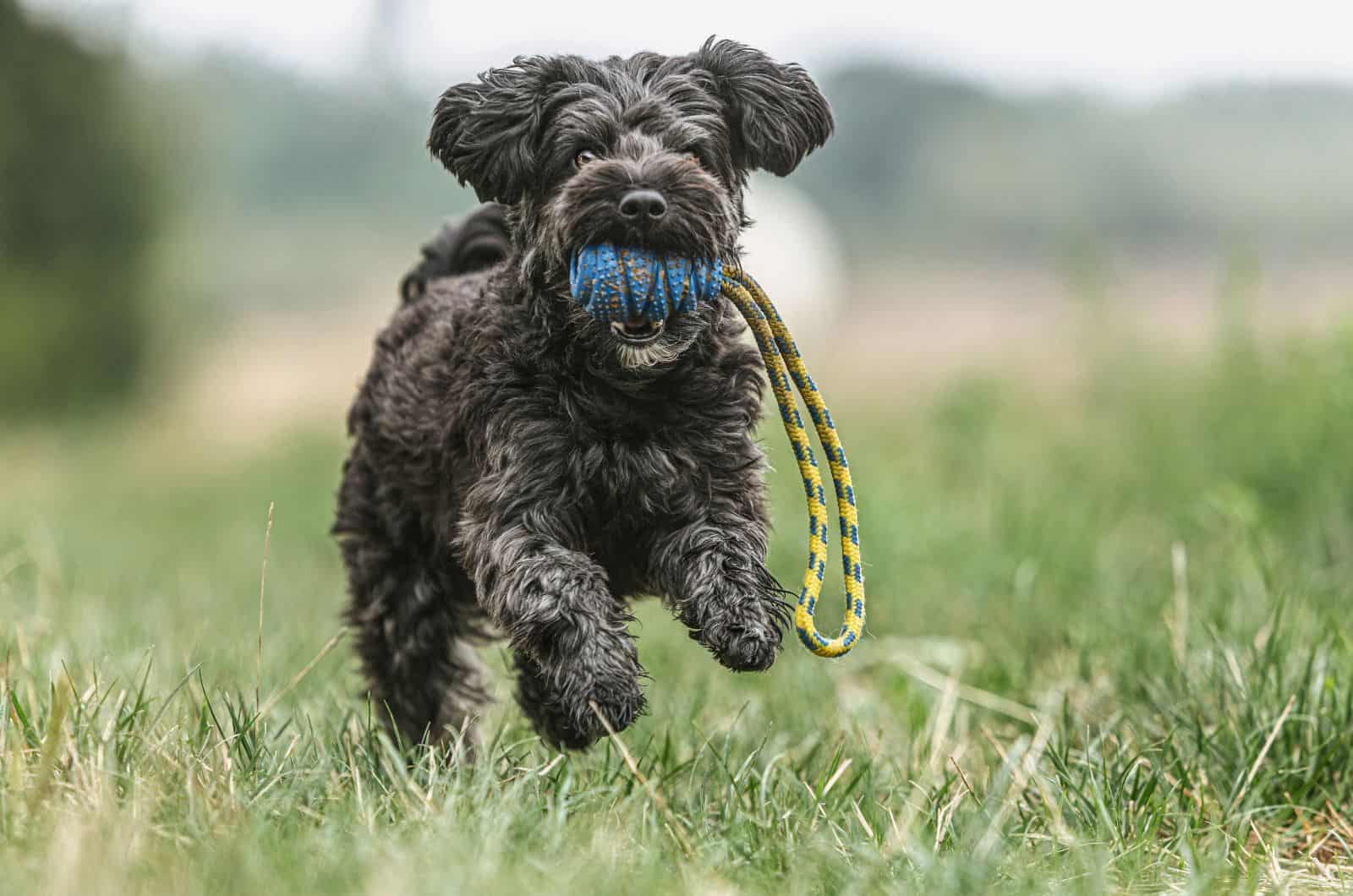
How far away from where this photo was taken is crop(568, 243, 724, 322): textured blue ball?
3.12 meters

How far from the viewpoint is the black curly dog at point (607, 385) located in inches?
126

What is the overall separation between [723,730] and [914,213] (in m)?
17.2

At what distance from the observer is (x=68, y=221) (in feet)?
59.7

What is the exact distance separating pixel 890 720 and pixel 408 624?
69.1 inches

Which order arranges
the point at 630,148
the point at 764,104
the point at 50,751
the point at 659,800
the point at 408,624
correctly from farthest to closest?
the point at 408,624, the point at 764,104, the point at 630,148, the point at 659,800, the point at 50,751

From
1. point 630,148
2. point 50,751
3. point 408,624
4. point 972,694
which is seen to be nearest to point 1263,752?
point 972,694

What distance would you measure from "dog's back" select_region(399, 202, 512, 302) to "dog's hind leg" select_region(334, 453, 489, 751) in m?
0.77

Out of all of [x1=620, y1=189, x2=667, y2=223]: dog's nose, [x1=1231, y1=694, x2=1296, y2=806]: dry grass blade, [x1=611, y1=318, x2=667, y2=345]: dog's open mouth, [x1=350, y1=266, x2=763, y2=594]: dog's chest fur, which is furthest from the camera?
[x1=1231, y1=694, x2=1296, y2=806]: dry grass blade

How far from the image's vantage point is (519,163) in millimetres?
3547

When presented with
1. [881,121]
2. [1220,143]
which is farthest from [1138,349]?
[881,121]

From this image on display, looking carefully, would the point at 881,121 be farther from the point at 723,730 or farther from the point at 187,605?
the point at 723,730

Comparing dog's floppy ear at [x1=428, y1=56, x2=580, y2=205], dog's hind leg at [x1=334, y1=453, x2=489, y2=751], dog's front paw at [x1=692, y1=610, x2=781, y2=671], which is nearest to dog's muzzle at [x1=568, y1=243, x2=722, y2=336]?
dog's floppy ear at [x1=428, y1=56, x2=580, y2=205]

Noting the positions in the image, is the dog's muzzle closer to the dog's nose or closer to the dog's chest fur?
the dog's nose

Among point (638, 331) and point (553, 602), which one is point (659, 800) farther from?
point (638, 331)
